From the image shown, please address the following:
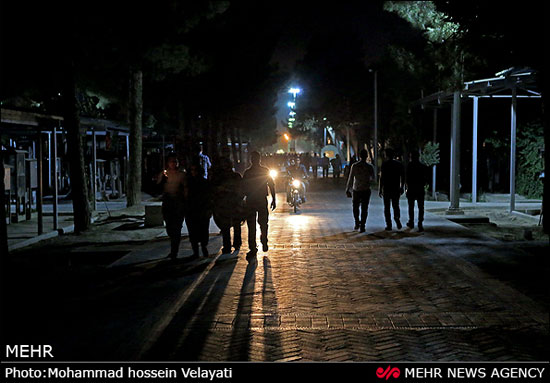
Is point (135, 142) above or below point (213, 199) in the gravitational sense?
above

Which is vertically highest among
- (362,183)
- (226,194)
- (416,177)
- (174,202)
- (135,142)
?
(135,142)

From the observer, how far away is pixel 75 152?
48.7 ft

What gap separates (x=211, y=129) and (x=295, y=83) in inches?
749

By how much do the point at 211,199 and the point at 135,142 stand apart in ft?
38.4

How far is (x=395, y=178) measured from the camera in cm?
1435

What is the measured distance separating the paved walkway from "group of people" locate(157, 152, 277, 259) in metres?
0.52

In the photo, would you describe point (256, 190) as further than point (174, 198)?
Yes

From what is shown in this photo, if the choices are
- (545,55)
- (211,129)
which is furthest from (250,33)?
(545,55)

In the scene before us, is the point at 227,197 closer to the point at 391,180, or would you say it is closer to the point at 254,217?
the point at 254,217

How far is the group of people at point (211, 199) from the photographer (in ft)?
35.1

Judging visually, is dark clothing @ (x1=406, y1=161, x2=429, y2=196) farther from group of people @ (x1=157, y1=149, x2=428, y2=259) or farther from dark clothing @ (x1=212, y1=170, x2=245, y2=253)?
dark clothing @ (x1=212, y1=170, x2=245, y2=253)

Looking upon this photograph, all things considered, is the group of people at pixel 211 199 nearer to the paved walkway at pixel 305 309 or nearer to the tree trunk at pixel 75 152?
the paved walkway at pixel 305 309

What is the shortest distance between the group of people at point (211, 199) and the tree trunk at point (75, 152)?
4.77m
